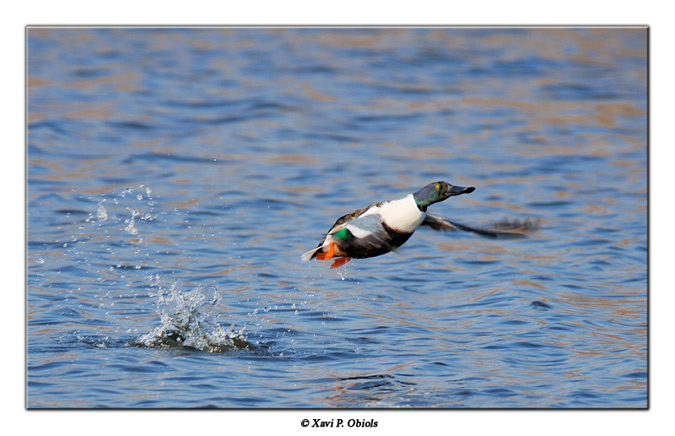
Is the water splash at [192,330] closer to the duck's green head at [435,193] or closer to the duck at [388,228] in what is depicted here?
the duck at [388,228]

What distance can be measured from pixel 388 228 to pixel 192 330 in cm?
179

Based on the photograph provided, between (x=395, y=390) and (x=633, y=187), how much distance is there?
6.78 meters

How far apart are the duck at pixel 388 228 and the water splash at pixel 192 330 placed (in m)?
1.05

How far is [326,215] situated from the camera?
384 inches

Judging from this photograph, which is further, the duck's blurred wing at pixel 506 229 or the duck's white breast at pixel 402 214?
the duck's white breast at pixel 402 214

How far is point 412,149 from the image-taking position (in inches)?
471

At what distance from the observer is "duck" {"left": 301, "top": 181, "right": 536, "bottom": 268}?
539cm

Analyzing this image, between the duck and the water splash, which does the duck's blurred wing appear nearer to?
the duck

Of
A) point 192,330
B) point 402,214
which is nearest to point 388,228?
point 402,214

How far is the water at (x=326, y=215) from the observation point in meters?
5.63

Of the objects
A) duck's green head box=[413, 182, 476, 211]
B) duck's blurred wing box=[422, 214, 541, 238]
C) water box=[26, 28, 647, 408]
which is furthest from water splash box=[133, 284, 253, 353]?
duck's blurred wing box=[422, 214, 541, 238]

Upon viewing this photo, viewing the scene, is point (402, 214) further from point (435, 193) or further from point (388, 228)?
point (435, 193)

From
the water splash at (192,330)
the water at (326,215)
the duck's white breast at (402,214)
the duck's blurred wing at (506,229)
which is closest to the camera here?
the duck's blurred wing at (506,229)

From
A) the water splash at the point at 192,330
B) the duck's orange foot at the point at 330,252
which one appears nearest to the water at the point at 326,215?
the water splash at the point at 192,330
